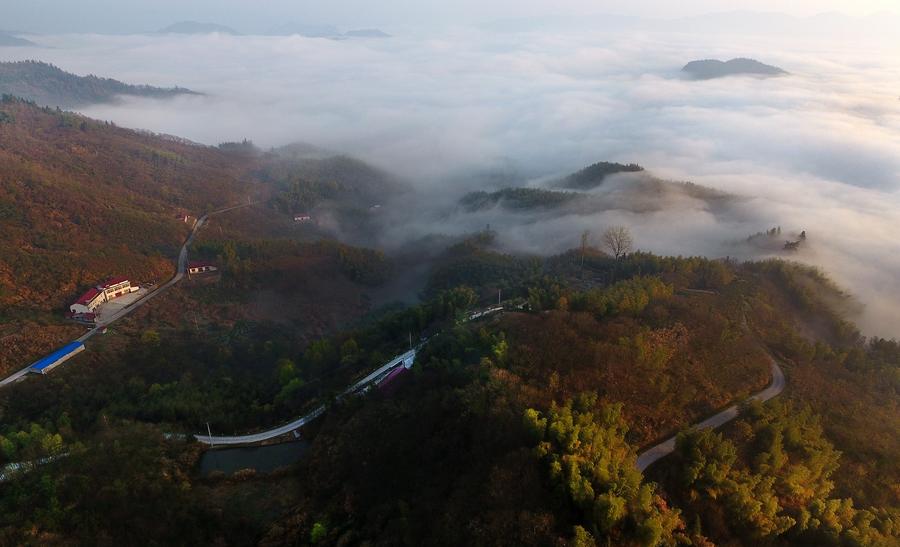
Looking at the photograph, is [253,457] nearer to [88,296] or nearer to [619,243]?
[88,296]

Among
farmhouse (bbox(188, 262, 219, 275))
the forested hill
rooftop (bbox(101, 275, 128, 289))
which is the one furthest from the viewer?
farmhouse (bbox(188, 262, 219, 275))

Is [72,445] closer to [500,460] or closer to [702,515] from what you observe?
[500,460]

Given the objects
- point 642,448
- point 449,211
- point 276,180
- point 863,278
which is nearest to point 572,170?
point 449,211

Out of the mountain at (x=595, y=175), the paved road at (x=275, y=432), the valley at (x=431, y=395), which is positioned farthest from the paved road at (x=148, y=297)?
the mountain at (x=595, y=175)

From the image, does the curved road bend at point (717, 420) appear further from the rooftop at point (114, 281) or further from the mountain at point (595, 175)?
the mountain at point (595, 175)

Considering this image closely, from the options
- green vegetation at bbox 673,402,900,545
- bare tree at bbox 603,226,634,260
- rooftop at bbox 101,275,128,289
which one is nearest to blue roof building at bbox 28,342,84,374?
rooftop at bbox 101,275,128,289

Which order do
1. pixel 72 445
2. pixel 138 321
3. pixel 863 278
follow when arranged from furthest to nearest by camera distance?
pixel 863 278
pixel 138 321
pixel 72 445

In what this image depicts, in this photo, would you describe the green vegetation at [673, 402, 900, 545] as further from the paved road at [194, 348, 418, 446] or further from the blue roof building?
the blue roof building
